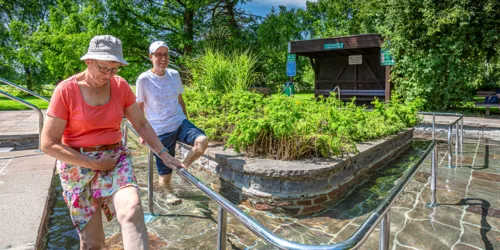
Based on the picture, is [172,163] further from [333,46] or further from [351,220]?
[333,46]

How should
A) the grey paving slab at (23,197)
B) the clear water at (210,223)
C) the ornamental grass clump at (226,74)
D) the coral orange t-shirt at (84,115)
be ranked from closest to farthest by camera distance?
the coral orange t-shirt at (84,115) < the grey paving slab at (23,197) < the clear water at (210,223) < the ornamental grass clump at (226,74)

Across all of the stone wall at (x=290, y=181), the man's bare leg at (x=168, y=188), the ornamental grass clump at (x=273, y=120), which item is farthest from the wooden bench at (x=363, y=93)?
the man's bare leg at (x=168, y=188)

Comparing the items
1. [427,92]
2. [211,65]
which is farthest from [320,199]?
[427,92]

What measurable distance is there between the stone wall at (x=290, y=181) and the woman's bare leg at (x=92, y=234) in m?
1.83

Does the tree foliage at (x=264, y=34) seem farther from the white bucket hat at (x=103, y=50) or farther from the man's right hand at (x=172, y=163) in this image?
the white bucket hat at (x=103, y=50)

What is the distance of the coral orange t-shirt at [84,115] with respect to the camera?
71.9 inches

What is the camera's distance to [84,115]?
1882 mm

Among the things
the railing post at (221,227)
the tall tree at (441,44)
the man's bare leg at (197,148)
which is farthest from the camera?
the tall tree at (441,44)

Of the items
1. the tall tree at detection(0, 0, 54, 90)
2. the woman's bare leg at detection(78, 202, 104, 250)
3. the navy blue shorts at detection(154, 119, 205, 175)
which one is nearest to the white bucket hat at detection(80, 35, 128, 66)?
the woman's bare leg at detection(78, 202, 104, 250)

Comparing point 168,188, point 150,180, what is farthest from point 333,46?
point 150,180

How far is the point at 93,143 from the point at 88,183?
0.23 meters

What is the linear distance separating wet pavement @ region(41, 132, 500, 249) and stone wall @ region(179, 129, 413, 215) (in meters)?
0.12

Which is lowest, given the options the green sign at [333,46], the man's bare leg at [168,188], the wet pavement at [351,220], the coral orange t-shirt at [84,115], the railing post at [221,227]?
the wet pavement at [351,220]

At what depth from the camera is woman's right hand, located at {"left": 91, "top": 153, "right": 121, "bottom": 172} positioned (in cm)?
186
